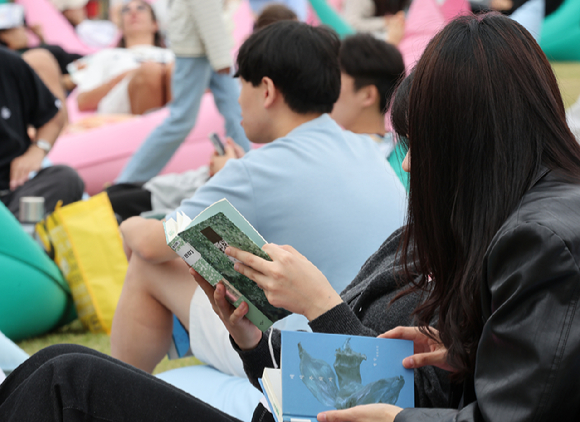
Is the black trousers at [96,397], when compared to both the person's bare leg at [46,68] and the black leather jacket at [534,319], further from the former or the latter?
the person's bare leg at [46,68]

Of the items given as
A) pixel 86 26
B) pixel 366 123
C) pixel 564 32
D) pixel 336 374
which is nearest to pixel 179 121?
pixel 366 123

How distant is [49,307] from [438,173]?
1.87 metres

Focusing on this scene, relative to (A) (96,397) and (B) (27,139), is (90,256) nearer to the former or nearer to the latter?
(B) (27,139)

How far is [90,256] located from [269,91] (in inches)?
41.7

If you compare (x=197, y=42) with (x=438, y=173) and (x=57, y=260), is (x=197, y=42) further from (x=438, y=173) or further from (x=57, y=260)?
(x=438, y=173)

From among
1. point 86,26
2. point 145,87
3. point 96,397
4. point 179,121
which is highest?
point 96,397

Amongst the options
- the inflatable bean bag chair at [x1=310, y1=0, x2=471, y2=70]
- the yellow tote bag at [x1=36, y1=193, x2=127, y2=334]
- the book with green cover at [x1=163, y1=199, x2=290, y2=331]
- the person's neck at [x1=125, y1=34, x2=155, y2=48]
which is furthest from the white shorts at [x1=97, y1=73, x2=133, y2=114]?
the book with green cover at [x1=163, y1=199, x2=290, y2=331]

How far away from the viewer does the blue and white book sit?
0.88 metres

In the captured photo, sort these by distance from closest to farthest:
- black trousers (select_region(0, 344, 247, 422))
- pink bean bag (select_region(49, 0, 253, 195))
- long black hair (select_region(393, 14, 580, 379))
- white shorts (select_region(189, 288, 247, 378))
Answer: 1. long black hair (select_region(393, 14, 580, 379))
2. black trousers (select_region(0, 344, 247, 422))
3. white shorts (select_region(189, 288, 247, 378))
4. pink bean bag (select_region(49, 0, 253, 195))

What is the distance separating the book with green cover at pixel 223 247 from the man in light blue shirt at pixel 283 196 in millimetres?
369

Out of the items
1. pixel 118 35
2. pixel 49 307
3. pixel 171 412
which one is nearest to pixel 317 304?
pixel 171 412

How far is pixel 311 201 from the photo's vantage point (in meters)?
1.51

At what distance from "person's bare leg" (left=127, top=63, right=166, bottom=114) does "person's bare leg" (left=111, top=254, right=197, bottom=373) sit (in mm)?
3830

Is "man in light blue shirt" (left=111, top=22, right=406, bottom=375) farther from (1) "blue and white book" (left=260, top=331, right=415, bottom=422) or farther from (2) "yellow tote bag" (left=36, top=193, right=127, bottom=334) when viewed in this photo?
(2) "yellow tote bag" (left=36, top=193, right=127, bottom=334)
